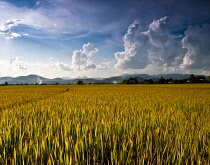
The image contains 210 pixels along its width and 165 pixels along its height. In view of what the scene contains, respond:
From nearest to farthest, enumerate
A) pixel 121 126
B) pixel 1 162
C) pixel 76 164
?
1. pixel 76 164
2. pixel 1 162
3. pixel 121 126

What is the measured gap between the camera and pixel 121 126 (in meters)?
2.54

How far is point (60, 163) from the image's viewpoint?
143 centimetres

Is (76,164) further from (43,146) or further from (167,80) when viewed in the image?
(167,80)

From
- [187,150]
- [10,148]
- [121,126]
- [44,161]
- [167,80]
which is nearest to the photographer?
[44,161]

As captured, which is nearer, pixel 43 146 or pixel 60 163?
pixel 60 163

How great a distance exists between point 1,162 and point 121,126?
5.51ft

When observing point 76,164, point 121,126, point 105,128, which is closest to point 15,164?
point 76,164

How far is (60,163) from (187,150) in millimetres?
1564

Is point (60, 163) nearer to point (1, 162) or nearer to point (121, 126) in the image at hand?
point (1, 162)

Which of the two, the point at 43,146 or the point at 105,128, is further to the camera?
the point at 105,128

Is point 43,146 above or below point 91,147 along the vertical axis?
above

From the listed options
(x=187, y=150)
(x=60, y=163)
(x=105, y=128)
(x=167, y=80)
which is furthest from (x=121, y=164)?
(x=167, y=80)

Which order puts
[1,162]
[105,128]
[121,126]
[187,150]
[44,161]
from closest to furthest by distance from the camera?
1. [1,162]
2. [44,161]
3. [187,150]
4. [105,128]
5. [121,126]

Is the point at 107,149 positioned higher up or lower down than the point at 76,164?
lower down
